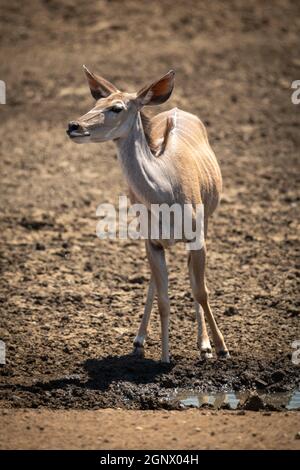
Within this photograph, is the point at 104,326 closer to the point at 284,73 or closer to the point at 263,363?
the point at 263,363

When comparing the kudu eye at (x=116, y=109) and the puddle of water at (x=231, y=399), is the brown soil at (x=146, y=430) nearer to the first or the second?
the puddle of water at (x=231, y=399)

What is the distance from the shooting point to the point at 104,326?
8867mm

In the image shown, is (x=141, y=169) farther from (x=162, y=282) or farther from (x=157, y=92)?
(x=162, y=282)

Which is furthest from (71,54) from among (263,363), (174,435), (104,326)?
(174,435)

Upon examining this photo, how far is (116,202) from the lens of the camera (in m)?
11.9

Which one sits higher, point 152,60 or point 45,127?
point 152,60

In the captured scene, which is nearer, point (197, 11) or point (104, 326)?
point (104, 326)

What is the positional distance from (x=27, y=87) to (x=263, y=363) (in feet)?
29.4

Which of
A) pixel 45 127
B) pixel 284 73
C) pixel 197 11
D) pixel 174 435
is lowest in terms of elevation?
pixel 174 435

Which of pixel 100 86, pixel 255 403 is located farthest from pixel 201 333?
pixel 100 86

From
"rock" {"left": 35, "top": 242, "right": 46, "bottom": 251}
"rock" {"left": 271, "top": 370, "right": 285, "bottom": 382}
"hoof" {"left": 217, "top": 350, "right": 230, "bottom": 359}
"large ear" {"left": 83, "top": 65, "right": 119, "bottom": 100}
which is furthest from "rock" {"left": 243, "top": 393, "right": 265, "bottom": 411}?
"rock" {"left": 35, "top": 242, "right": 46, "bottom": 251}

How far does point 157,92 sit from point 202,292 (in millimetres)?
1625

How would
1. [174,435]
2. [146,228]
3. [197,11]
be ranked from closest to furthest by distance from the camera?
[174,435]
[146,228]
[197,11]

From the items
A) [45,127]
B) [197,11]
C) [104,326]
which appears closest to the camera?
[104,326]
